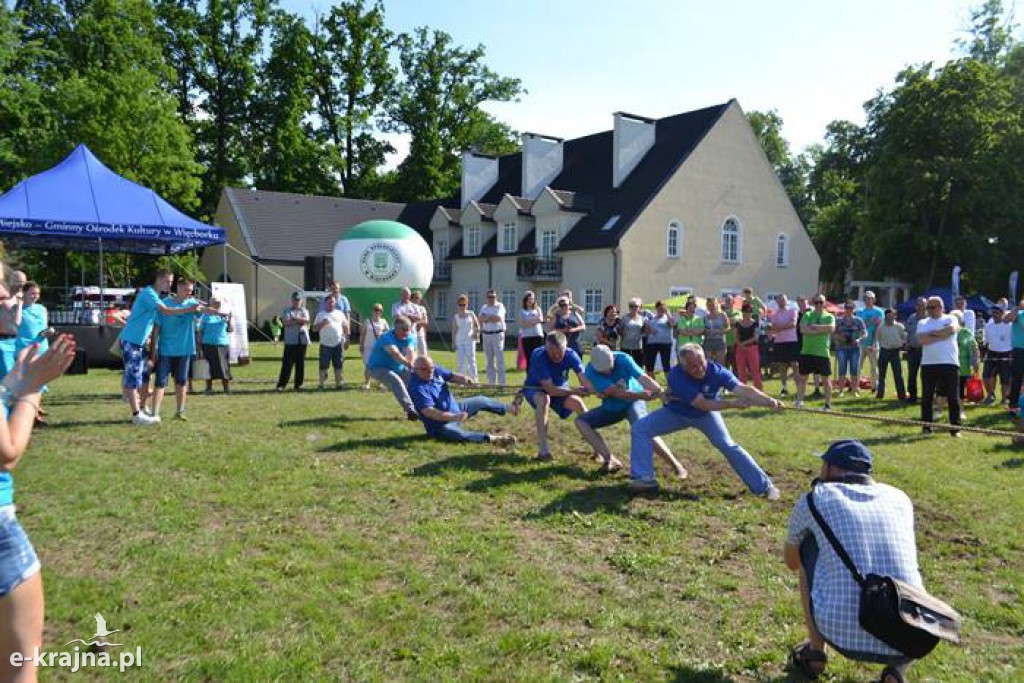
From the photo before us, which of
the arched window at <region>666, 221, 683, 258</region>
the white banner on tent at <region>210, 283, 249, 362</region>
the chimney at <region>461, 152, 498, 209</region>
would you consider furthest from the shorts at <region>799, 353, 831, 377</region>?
the chimney at <region>461, 152, 498, 209</region>

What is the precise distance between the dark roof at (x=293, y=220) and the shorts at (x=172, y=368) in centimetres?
3004

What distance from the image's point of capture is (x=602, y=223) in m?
34.3

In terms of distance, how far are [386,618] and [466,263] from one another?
36.7 m

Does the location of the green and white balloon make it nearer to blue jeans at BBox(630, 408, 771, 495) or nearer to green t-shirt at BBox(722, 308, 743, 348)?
green t-shirt at BBox(722, 308, 743, 348)

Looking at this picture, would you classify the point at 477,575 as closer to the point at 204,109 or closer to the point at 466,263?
the point at 466,263

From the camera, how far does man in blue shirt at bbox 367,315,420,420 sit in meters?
10.5

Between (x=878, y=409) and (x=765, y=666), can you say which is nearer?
(x=765, y=666)

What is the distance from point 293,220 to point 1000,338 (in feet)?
115

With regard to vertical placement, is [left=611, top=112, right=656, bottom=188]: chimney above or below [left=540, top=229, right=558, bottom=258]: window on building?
above

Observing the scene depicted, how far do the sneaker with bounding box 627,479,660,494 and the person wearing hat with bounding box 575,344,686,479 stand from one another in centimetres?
57

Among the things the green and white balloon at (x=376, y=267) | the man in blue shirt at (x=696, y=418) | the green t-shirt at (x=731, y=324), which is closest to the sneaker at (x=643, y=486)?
the man in blue shirt at (x=696, y=418)

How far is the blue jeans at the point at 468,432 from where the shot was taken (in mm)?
9055

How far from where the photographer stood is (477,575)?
5.05 meters

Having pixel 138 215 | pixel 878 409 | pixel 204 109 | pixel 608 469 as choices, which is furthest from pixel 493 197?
pixel 608 469
